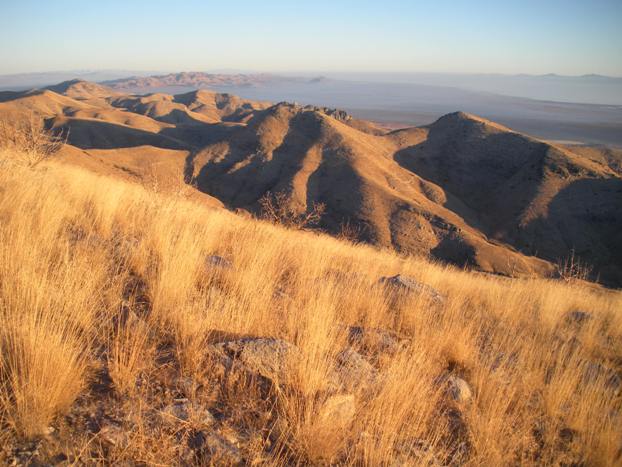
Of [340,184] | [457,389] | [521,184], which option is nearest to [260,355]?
[457,389]

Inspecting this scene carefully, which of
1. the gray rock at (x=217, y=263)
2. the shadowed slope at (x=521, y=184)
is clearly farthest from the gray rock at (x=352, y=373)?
the shadowed slope at (x=521, y=184)

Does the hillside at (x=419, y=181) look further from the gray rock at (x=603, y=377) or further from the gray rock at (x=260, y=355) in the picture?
the gray rock at (x=260, y=355)

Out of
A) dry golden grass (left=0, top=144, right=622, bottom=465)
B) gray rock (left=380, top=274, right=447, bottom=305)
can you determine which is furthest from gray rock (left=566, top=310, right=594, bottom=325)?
gray rock (left=380, top=274, right=447, bottom=305)

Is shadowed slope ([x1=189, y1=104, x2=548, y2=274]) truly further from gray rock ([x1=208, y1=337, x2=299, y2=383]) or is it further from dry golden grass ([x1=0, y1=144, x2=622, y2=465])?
gray rock ([x1=208, y1=337, x2=299, y2=383])

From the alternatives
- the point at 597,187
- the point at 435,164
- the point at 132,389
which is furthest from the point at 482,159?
the point at 132,389

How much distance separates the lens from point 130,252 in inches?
149

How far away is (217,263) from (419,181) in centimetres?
6172

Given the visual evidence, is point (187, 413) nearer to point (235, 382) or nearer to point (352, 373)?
point (235, 382)

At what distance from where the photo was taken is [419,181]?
6231 cm

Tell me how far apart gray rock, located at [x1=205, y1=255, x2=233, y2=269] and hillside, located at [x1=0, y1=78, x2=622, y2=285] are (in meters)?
35.8

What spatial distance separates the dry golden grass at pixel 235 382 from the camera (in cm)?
192

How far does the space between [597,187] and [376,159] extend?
31979mm

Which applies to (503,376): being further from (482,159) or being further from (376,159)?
(482,159)

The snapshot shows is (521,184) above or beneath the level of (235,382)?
beneath
